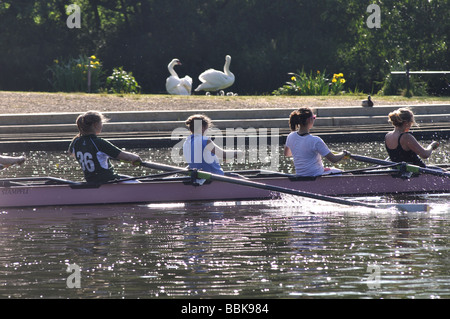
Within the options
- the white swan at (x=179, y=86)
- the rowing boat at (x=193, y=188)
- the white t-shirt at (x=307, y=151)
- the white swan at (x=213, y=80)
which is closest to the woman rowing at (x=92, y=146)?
the rowing boat at (x=193, y=188)

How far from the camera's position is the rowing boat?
33.3 ft

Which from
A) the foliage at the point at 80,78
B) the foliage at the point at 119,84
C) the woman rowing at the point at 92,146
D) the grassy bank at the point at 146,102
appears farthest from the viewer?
the foliage at the point at 119,84

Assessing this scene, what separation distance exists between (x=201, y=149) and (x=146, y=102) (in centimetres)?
1093

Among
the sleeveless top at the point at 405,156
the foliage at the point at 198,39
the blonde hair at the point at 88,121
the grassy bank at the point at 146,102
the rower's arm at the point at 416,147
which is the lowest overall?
the sleeveless top at the point at 405,156

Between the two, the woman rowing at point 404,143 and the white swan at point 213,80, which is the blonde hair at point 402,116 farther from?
the white swan at point 213,80

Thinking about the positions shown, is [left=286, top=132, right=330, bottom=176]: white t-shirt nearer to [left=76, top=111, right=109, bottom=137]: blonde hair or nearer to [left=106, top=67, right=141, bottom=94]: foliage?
[left=76, top=111, right=109, bottom=137]: blonde hair

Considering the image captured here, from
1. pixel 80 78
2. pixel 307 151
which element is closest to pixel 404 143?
pixel 307 151

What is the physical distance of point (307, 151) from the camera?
10250 millimetres

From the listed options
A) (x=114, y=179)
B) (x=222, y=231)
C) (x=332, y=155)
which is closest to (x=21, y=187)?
(x=114, y=179)

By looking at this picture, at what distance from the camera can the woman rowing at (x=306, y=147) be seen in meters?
10.1

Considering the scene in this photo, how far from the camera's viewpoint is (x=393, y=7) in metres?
29.0

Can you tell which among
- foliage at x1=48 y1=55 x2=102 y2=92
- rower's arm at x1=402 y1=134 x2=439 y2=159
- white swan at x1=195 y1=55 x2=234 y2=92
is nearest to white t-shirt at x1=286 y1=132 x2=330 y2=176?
rower's arm at x1=402 y1=134 x2=439 y2=159

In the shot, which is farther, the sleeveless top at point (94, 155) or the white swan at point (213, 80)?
the white swan at point (213, 80)

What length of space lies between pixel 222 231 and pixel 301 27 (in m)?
24.5
